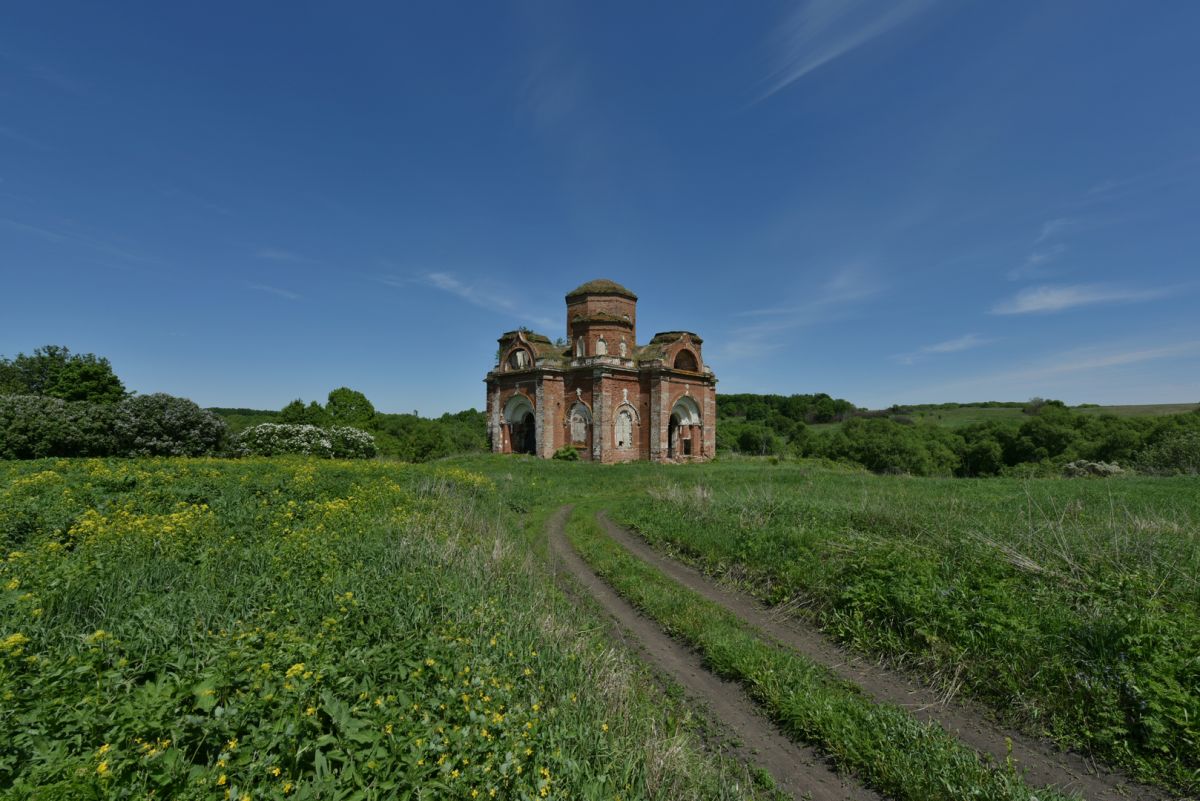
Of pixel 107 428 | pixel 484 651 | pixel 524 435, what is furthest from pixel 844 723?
pixel 524 435

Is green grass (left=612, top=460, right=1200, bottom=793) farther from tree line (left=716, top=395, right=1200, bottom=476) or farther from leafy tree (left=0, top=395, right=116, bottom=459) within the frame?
tree line (left=716, top=395, right=1200, bottom=476)

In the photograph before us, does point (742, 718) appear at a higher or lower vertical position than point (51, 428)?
lower

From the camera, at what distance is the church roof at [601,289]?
106 ft

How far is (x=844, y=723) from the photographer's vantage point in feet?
15.9

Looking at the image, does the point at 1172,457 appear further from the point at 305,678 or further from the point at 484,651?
the point at 305,678

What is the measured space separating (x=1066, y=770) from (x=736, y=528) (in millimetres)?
6547

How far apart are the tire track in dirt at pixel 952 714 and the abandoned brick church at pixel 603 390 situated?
2068 cm

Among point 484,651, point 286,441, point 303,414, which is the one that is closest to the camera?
point 484,651

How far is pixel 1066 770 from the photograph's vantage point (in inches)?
174

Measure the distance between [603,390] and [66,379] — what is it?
33544 millimetres

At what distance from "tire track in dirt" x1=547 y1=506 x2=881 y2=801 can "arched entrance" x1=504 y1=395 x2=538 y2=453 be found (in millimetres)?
23785

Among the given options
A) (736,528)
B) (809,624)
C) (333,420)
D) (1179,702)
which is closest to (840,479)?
(736,528)

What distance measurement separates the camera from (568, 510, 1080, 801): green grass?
4.09 meters

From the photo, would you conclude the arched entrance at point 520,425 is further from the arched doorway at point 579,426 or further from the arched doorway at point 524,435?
the arched doorway at point 579,426
